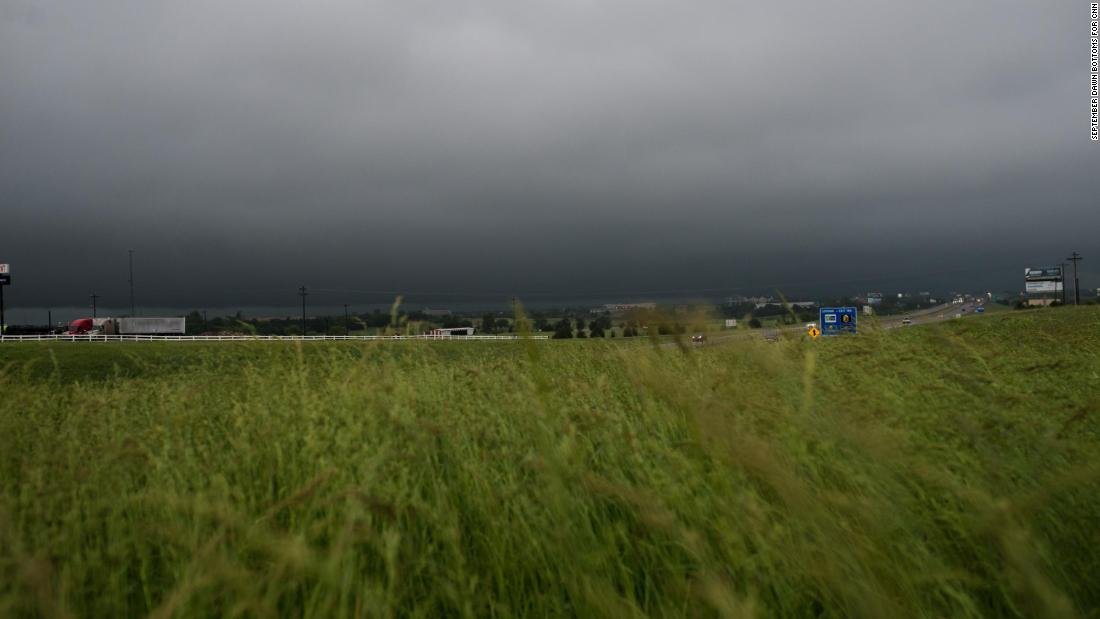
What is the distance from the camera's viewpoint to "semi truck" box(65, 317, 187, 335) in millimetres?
72375

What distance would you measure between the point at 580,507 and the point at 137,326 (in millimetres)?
83830

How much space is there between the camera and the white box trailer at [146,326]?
7338 centimetres

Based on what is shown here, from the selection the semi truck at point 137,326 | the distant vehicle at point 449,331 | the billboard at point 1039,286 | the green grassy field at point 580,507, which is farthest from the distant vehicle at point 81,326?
the billboard at point 1039,286

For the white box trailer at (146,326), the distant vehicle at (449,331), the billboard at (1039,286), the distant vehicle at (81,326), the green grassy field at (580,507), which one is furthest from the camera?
the billboard at (1039,286)

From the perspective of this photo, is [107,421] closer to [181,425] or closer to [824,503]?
[181,425]

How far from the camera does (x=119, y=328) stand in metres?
74.9

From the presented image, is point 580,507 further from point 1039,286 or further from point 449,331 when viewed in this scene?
point 1039,286

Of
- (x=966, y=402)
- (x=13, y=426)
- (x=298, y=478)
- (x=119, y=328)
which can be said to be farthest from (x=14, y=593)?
(x=119, y=328)

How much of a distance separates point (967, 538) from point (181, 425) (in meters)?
4.40

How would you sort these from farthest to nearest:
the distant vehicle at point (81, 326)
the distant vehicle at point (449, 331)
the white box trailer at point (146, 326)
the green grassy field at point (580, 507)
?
the white box trailer at point (146, 326) < the distant vehicle at point (81, 326) < the distant vehicle at point (449, 331) < the green grassy field at point (580, 507)

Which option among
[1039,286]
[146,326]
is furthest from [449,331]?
[1039,286]

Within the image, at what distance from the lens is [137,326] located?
242 ft

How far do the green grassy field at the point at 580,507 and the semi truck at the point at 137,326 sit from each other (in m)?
79.1

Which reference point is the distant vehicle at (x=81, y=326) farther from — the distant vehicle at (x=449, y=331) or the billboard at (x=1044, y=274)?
the billboard at (x=1044, y=274)
